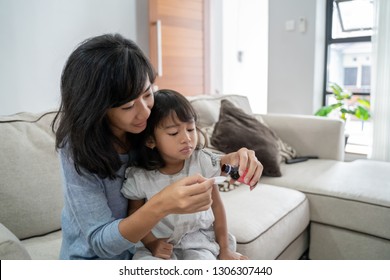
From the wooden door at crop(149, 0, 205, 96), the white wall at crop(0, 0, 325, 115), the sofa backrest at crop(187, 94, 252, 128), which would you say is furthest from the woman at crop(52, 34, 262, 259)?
the wooden door at crop(149, 0, 205, 96)

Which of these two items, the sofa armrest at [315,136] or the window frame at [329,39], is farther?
the window frame at [329,39]

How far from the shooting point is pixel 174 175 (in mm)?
623

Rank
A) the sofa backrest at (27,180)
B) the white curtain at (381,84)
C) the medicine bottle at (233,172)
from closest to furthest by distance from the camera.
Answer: the medicine bottle at (233,172), the sofa backrest at (27,180), the white curtain at (381,84)

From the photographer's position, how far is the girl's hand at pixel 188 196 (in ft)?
1.49

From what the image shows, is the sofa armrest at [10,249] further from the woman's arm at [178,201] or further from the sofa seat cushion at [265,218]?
the sofa seat cushion at [265,218]

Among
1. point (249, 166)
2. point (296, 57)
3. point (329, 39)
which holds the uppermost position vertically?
point (329, 39)

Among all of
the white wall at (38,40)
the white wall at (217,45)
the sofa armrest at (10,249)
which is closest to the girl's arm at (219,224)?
the sofa armrest at (10,249)

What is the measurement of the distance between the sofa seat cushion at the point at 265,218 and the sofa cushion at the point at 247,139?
0.12m

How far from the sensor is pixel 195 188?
0.45 metres

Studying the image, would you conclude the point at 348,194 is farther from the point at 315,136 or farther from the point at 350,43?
the point at 350,43

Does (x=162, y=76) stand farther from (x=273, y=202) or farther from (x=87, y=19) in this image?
(x=273, y=202)

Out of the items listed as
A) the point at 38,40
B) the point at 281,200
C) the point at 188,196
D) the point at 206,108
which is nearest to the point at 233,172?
the point at 188,196

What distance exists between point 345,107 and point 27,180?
198 cm

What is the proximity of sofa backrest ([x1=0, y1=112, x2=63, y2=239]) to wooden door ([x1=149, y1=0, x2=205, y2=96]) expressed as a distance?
4.76ft
